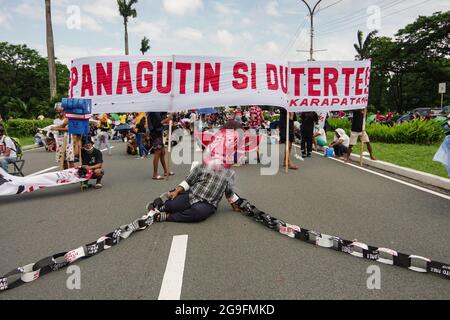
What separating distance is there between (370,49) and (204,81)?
52.7m

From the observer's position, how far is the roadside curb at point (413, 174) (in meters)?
7.30

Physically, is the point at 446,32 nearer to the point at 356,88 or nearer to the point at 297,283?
the point at 356,88

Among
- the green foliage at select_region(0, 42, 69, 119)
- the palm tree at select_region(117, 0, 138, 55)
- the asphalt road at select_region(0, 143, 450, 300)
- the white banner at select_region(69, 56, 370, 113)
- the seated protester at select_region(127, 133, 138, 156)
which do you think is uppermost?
the palm tree at select_region(117, 0, 138, 55)

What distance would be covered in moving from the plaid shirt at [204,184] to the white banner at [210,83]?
3585 millimetres

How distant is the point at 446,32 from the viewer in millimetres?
39531

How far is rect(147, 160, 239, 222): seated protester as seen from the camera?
5188mm

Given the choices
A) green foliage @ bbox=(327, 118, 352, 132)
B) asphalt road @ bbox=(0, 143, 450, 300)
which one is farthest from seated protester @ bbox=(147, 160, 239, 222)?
green foliage @ bbox=(327, 118, 352, 132)

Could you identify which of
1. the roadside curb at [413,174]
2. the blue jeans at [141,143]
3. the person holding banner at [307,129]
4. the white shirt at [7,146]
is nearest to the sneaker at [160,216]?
the white shirt at [7,146]

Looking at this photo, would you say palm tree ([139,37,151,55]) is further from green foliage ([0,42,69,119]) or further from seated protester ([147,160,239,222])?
seated protester ([147,160,239,222])

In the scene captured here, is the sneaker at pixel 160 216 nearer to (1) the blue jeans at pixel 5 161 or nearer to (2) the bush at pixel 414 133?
(1) the blue jeans at pixel 5 161

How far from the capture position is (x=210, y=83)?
28.8 ft

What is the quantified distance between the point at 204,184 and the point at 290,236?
58.2 inches

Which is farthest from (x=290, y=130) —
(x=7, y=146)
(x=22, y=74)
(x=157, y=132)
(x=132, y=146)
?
(x=22, y=74)

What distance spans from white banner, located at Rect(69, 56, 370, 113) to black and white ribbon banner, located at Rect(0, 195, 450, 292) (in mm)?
4296
